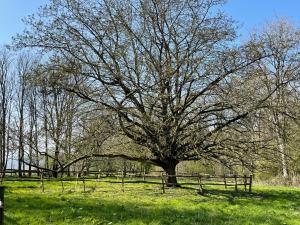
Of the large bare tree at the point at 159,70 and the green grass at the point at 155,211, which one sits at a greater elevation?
the large bare tree at the point at 159,70

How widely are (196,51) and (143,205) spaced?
8068 mm

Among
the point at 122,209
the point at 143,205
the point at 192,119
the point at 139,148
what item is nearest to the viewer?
the point at 122,209

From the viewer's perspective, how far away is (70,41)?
19016 millimetres

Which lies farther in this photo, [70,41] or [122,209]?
[70,41]

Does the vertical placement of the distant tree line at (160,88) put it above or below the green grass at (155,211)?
above

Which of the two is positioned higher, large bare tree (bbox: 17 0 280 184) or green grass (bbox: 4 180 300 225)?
large bare tree (bbox: 17 0 280 184)

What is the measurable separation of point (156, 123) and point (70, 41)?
18.9ft

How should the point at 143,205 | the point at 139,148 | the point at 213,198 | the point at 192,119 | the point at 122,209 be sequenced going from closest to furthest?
1. the point at 122,209
2. the point at 143,205
3. the point at 213,198
4. the point at 192,119
5. the point at 139,148

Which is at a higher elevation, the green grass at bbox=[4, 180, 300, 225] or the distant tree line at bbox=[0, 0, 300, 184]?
the distant tree line at bbox=[0, 0, 300, 184]

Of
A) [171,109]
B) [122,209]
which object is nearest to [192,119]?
[171,109]

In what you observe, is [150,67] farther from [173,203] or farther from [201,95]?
[173,203]

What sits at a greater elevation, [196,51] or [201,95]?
[196,51]

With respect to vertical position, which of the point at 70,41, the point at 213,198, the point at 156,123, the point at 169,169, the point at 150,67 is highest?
the point at 70,41

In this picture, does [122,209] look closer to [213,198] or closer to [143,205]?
[143,205]
